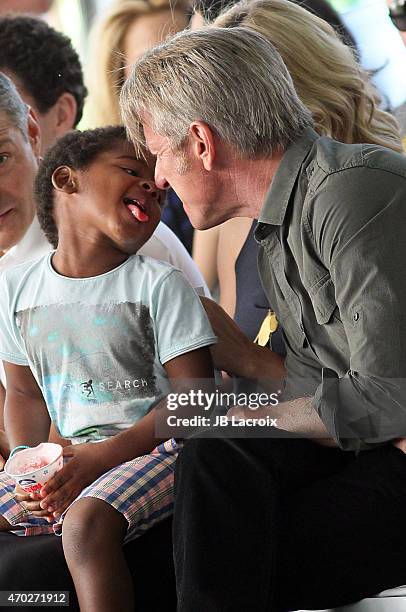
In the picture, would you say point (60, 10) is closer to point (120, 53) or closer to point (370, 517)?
point (120, 53)

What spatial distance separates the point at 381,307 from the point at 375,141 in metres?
0.53

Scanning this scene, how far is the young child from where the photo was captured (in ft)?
4.91

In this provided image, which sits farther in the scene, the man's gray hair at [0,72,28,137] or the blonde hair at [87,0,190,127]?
the blonde hair at [87,0,190,127]

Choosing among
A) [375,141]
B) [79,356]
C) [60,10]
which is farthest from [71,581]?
[60,10]

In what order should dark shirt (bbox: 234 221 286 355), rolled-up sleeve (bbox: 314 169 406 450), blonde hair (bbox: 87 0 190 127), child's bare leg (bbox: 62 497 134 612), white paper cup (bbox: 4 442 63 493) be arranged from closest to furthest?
1. rolled-up sleeve (bbox: 314 169 406 450)
2. child's bare leg (bbox: 62 497 134 612)
3. white paper cup (bbox: 4 442 63 493)
4. dark shirt (bbox: 234 221 286 355)
5. blonde hair (bbox: 87 0 190 127)

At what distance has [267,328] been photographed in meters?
1.69

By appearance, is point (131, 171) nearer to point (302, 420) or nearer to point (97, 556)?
point (302, 420)

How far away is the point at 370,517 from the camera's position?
1288mm

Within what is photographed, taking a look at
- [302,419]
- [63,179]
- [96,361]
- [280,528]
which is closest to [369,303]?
[302,419]

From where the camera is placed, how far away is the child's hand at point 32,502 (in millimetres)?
1438

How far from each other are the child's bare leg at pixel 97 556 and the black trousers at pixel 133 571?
0.17 feet

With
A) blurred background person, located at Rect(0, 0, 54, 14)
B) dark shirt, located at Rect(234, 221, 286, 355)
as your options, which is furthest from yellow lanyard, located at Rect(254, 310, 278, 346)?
blurred background person, located at Rect(0, 0, 54, 14)

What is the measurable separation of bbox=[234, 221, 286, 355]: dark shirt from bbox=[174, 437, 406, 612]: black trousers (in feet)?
1.38

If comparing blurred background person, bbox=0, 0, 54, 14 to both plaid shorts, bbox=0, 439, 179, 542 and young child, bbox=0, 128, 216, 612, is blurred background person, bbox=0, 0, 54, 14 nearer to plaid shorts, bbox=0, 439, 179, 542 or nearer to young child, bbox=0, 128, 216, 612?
young child, bbox=0, 128, 216, 612
